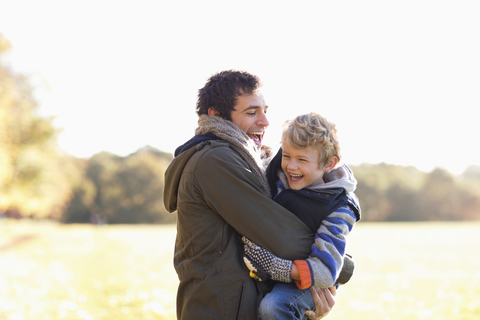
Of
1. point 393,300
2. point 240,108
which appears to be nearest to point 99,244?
point 393,300

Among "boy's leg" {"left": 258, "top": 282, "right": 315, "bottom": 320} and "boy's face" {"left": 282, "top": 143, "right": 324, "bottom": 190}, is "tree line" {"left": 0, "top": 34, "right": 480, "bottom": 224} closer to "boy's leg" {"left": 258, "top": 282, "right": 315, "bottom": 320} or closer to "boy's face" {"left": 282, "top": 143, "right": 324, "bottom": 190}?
"boy's face" {"left": 282, "top": 143, "right": 324, "bottom": 190}

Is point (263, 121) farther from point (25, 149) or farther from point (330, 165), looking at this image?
point (25, 149)

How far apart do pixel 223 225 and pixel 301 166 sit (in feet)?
1.82

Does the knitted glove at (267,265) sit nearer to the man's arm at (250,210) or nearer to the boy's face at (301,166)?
the man's arm at (250,210)

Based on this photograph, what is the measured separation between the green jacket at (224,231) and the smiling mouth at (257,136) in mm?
394

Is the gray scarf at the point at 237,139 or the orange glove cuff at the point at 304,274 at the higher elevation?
the gray scarf at the point at 237,139

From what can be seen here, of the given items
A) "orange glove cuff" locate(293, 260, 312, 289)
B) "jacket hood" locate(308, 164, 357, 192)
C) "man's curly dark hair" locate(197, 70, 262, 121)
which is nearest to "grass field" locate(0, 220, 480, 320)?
"man's curly dark hair" locate(197, 70, 262, 121)

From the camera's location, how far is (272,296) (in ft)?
8.57

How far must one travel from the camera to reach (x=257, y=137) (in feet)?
10.5

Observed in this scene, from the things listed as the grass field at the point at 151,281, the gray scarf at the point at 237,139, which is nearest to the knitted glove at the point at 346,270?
the gray scarf at the point at 237,139

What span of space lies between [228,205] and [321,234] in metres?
0.52

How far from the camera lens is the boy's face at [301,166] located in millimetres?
2777

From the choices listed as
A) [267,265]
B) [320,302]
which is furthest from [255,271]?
[320,302]

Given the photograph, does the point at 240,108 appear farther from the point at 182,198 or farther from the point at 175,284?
the point at 175,284
